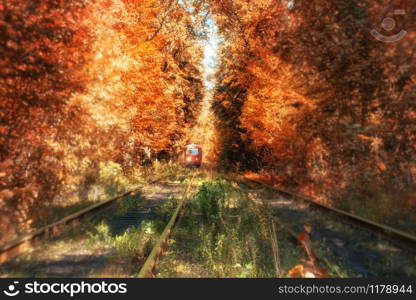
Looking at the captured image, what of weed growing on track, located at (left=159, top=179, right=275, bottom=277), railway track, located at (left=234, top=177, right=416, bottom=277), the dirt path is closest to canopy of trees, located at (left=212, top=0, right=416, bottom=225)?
railway track, located at (left=234, top=177, right=416, bottom=277)

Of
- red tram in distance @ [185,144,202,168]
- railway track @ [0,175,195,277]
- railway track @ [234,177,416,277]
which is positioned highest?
red tram in distance @ [185,144,202,168]

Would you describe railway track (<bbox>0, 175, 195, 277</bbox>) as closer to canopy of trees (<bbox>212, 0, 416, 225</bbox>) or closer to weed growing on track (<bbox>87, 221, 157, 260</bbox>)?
weed growing on track (<bbox>87, 221, 157, 260</bbox>)

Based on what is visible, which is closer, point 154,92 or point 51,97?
point 51,97

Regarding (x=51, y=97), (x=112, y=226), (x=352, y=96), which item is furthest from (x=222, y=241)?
(x=352, y=96)

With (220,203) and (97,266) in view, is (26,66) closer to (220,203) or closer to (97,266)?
(97,266)

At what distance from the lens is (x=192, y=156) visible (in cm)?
5319

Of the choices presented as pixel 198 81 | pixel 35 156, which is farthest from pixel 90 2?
pixel 198 81

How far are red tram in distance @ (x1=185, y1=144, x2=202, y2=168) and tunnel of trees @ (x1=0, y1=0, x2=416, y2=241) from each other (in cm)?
3114

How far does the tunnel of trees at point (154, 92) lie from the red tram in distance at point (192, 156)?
102 ft

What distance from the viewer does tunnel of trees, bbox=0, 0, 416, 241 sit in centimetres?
1032

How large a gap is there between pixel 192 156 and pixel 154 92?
3208cm

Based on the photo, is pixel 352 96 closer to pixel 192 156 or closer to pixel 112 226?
pixel 112 226

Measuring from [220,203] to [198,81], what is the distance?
2769 cm

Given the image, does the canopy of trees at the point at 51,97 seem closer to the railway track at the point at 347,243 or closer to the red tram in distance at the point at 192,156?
the railway track at the point at 347,243
